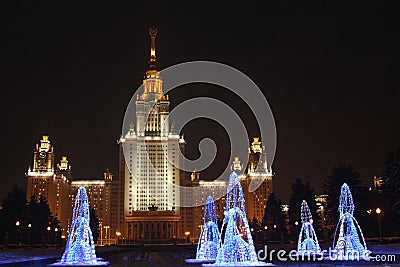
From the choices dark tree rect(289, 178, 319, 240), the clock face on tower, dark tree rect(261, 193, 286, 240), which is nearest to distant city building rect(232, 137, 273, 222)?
dark tree rect(261, 193, 286, 240)

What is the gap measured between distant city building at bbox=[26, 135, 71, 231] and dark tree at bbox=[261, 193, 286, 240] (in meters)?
63.0

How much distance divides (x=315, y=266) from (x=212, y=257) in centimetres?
1492

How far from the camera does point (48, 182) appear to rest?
130500mm

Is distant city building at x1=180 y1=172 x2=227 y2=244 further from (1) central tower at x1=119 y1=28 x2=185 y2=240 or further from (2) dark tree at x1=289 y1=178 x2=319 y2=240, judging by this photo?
(2) dark tree at x1=289 y1=178 x2=319 y2=240

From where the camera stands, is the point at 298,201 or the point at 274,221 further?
the point at 274,221

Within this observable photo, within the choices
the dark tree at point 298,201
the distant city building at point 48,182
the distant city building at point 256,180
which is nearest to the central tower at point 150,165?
the distant city building at point 48,182

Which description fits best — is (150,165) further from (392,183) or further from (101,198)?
(392,183)

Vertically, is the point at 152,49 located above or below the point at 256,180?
above

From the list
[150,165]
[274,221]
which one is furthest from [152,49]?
[274,221]

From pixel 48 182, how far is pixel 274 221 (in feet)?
234

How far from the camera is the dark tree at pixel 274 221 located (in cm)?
7950

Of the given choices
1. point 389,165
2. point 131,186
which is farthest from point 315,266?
point 131,186

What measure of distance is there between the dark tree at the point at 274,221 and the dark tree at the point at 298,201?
6.30 metres

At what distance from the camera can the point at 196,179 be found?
135500mm
